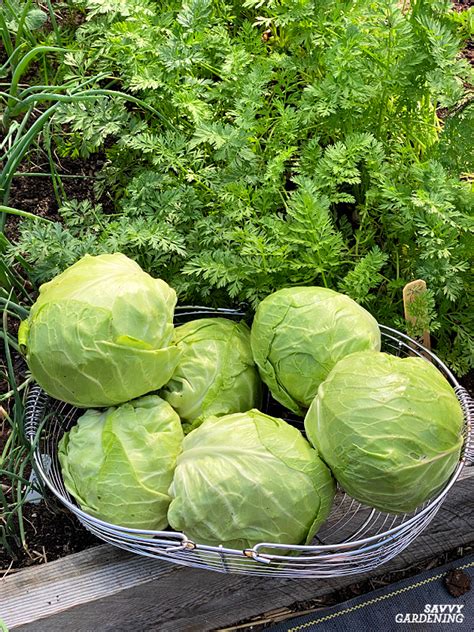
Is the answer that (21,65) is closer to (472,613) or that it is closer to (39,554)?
(39,554)

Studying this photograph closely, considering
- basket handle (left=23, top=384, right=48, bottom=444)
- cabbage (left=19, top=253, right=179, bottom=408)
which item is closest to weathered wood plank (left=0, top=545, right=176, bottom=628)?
basket handle (left=23, top=384, right=48, bottom=444)

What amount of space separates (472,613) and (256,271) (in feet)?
4.48

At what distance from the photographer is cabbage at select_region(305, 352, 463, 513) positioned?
66.9 inches

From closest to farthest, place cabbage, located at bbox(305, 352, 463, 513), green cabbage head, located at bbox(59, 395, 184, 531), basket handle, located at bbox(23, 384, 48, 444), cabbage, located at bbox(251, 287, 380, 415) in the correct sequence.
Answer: cabbage, located at bbox(305, 352, 463, 513), green cabbage head, located at bbox(59, 395, 184, 531), cabbage, located at bbox(251, 287, 380, 415), basket handle, located at bbox(23, 384, 48, 444)

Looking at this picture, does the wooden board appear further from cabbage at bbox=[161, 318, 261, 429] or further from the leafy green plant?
the leafy green plant

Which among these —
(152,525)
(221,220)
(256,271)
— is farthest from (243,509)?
(221,220)

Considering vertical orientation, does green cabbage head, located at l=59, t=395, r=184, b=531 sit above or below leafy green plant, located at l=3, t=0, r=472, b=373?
below

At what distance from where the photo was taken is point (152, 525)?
1.86 meters

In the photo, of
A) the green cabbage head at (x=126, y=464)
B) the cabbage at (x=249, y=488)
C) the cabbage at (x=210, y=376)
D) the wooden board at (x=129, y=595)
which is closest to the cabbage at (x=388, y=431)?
the cabbage at (x=249, y=488)

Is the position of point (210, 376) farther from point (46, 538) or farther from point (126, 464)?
point (46, 538)

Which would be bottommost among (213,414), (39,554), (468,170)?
(39,554)

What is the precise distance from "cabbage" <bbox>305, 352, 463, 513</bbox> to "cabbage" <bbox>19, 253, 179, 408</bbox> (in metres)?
0.49

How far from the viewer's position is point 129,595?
78.4 inches

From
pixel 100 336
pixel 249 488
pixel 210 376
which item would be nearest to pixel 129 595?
pixel 249 488
